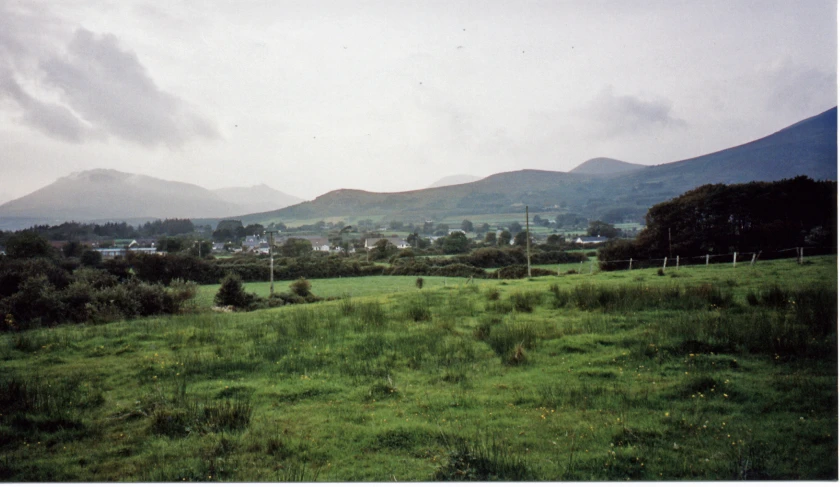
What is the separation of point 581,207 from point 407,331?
385 cm

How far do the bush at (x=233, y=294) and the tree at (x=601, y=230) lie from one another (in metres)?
7.51

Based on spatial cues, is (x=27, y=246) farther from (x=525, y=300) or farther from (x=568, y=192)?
(x=568, y=192)

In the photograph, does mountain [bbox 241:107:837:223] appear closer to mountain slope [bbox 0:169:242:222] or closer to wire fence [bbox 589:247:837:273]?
mountain slope [bbox 0:169:242:222]

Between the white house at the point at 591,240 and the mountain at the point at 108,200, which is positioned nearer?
the mountain at the point at 108,200

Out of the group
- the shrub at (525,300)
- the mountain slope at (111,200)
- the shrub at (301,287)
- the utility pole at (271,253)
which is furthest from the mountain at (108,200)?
the shrub at (525,300)

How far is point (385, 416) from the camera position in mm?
3643

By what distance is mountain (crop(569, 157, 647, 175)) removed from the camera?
648 cm

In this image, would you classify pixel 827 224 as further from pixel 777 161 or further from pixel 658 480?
pixel 658 480

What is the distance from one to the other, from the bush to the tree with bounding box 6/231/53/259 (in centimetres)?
338

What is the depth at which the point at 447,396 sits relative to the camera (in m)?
3.96

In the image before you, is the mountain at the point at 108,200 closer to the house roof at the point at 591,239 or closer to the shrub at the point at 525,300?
the shrub at the point at 525,300

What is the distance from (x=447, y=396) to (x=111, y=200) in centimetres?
574

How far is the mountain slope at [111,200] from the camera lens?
5969 mm

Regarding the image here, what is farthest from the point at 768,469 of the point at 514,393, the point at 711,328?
the point at 711,328
